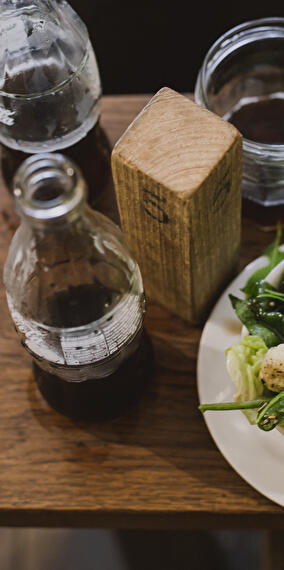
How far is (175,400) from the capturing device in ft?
2.31

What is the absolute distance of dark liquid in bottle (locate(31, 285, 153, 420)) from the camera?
2.00 feet

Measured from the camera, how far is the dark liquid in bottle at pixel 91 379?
609mm

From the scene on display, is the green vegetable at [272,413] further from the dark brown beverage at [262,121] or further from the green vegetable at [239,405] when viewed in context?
the dark brown beverage at [262,121]

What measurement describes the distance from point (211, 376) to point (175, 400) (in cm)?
5

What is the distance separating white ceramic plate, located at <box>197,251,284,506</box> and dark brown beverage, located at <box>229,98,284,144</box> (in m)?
0.14

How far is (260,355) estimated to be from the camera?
0.60 meters

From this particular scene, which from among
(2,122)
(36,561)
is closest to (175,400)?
(2,122)

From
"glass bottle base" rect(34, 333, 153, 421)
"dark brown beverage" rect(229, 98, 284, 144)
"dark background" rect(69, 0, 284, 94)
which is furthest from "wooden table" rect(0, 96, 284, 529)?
"dark background" rect(69, 0, 284, 94)

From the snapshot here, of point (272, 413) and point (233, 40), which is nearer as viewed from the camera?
point (272, 413)

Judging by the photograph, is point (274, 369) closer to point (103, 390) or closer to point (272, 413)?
point (272, 413)

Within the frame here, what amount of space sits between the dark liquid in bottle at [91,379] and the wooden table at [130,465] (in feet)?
0.04

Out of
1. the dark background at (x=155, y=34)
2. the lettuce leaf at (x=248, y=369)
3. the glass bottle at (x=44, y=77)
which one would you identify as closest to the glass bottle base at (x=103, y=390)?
the lettuce leaf at (x=248, y=369)

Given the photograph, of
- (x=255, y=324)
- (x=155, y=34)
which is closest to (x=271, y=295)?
(x=255, y=324)

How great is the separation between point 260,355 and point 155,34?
888 millimetres
